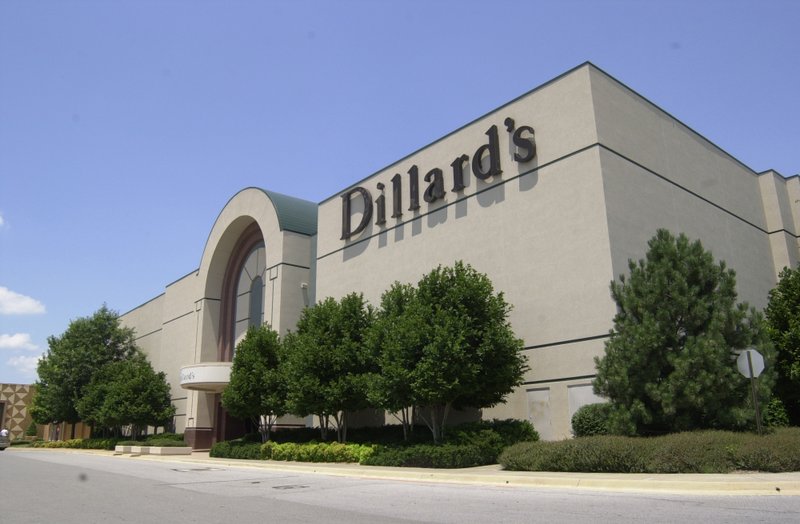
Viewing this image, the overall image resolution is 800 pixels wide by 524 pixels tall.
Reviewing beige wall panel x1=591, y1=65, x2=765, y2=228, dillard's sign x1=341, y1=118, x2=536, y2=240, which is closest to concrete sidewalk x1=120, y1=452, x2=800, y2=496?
dillard's sign x1=341, y1=118, x2=536, y2=240

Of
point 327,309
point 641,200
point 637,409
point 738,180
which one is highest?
point 738,180

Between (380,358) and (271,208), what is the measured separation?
19.7 m

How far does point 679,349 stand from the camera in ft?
→ 57.0

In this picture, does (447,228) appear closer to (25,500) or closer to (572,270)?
(572,270)

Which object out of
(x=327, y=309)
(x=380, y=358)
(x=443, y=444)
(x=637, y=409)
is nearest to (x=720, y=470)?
(x=637, y=409)

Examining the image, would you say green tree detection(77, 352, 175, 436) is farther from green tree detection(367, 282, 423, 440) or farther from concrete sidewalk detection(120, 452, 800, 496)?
concrete sidewalk detection(120, 452, 800, 496)

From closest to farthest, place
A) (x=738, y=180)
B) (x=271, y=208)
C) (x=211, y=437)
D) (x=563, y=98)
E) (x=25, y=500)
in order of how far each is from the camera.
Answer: (x=25, y=500) < (x=563, y=98) < (x=738, y=180) < (x=271, y=208) < (x=211, y=437)

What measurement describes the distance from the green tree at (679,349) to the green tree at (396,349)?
5.95m

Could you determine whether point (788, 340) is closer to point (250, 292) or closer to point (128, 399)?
point (250, 292)

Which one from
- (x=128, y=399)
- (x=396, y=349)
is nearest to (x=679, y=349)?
(x=396, y=349)

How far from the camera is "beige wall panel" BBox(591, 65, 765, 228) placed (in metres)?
23.6

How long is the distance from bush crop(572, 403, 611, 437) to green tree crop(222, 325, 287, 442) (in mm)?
13797

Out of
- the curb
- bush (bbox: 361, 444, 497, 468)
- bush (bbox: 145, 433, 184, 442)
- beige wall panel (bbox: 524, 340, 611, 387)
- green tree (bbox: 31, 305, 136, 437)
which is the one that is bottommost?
the curb

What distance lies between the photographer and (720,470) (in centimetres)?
1384
